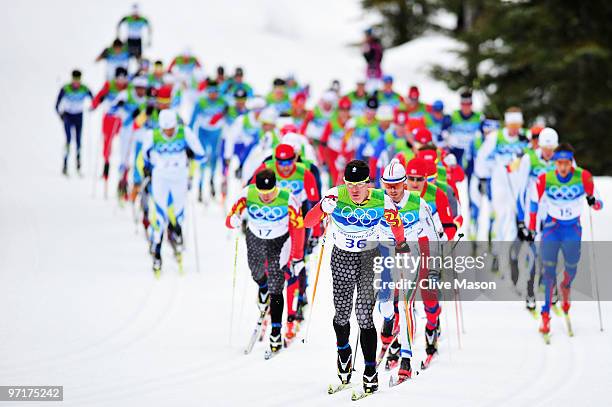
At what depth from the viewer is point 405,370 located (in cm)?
1065

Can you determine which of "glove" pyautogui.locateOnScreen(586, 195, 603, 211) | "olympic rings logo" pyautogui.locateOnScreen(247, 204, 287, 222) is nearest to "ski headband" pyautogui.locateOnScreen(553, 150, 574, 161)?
"glove" pyautogui.locateOnScreen(586, 195, 603, 211)

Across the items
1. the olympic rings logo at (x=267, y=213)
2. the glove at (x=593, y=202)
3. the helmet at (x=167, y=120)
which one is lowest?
the olympic rings logo at (x=267, y=213)

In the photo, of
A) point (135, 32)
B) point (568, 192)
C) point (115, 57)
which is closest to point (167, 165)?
point (568, 192)

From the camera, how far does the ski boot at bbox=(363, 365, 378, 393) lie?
10031 mm

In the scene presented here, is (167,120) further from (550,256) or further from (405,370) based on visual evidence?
(405,370)

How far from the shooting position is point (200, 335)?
492 inches

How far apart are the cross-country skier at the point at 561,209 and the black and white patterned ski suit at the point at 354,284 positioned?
10.7ft

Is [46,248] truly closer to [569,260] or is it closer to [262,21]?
[569,260]

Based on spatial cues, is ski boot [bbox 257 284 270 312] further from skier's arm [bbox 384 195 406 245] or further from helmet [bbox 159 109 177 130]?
helmet [bbox 159 109 177 130]

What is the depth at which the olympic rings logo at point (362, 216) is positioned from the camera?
9898mm

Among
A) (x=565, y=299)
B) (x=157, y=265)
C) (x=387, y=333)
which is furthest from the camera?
(x=157, y=265)

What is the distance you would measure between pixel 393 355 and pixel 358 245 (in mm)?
1676

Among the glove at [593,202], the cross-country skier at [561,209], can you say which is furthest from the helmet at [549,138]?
the glove at [593,202]

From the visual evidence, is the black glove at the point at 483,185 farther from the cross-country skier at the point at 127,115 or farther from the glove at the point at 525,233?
the cross-country skier at the point at 127,115
